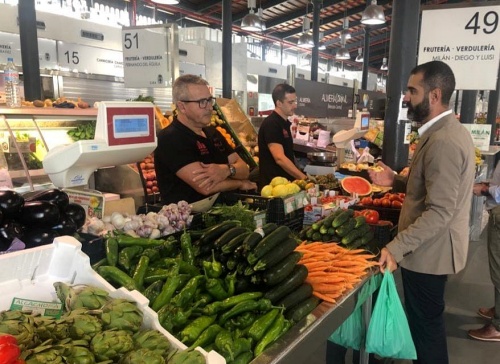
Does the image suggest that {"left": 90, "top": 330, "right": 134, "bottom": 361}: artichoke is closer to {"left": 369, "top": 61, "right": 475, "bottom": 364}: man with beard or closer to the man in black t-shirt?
{"left": 369, "top": 61, "right": 475, "bottom": 364}: man with beard

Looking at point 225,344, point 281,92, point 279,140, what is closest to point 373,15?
point 281,92

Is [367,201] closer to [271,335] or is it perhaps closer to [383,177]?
[383,177]

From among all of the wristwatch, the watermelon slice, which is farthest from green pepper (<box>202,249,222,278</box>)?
the watermelon slice

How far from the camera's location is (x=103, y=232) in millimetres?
2027

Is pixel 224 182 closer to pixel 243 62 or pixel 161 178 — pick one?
pixel 161 178

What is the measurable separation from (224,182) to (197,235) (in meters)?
0.95

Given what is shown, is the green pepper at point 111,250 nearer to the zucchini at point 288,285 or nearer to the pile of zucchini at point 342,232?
the zucchini at point 288,285

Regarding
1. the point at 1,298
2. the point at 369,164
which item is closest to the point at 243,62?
the point at 369,164

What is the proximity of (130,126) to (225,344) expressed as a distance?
1.20 m

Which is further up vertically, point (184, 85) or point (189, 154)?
point (184, 85)

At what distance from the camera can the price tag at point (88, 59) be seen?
26.6ft

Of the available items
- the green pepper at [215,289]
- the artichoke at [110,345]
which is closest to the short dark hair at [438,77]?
the green pepper at [215,289]

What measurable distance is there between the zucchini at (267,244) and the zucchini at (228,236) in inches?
5.9

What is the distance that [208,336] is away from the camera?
156 cm
